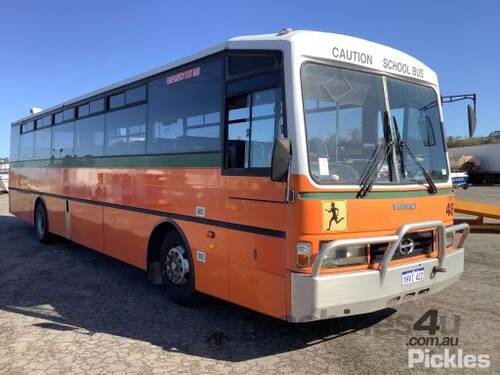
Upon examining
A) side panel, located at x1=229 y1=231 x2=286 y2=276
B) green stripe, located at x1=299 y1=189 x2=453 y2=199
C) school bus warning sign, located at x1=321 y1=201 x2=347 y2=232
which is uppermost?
green stripe, located at x1=299 y1=189 x2=453 y2=199

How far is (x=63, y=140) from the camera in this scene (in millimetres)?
10430

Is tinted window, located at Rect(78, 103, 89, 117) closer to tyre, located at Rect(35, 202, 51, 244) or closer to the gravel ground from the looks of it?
tyre, located at Rect(35, 202, 51, 244)

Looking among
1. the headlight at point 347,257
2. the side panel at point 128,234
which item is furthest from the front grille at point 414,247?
the side panel at point 128,234

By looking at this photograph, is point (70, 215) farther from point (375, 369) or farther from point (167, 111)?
point (375, 369)

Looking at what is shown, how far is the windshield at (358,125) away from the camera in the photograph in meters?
4.57

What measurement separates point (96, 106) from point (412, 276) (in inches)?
250

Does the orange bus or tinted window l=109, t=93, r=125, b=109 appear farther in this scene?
tinted window l=109, t=93, r=125, b=109

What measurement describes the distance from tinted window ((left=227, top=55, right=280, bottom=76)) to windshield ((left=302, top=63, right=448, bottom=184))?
0.37 m

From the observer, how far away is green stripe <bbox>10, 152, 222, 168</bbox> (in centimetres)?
566

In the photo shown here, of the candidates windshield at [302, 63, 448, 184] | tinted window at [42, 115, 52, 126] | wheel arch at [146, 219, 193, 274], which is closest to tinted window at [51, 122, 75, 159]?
tinted window at [42, 115, 52, 126]

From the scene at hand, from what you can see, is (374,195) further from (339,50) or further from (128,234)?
(128,234)

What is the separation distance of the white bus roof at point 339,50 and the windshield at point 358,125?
12 cm

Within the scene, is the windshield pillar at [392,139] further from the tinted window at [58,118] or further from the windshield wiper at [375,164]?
the tinted window at [58,118]

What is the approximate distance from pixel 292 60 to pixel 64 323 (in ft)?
12.9
